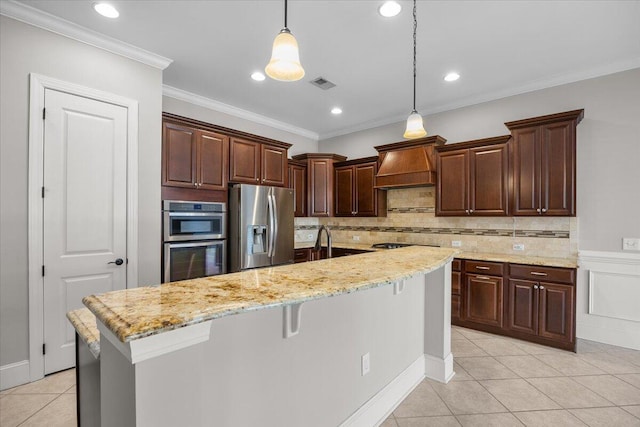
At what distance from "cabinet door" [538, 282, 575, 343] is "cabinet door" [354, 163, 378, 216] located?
8.00ft

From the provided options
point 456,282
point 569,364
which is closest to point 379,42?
point 456,282

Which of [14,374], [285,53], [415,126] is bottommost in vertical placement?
[14,374]

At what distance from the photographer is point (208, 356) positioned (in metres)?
1.08

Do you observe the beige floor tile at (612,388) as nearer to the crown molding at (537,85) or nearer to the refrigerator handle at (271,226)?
the crown molding at (537,85)

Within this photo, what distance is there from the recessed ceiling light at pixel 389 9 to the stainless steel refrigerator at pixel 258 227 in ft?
7.81

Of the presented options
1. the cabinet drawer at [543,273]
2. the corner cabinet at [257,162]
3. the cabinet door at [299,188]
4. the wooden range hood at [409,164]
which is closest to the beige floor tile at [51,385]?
the corner cabinet at [257,162]

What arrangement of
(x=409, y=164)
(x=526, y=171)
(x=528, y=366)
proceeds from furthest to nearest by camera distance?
(x=409, y=164), (x=526, y=171), (x=528, y=366)

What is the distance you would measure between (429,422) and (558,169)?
2894 millimetres

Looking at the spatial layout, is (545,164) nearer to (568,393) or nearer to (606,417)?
(568,393)

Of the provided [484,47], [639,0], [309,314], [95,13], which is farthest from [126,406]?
[639,0]

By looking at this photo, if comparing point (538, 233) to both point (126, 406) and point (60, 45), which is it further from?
point (60, 45)

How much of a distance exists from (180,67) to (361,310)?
10.5 feet

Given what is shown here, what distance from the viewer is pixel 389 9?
2346mm

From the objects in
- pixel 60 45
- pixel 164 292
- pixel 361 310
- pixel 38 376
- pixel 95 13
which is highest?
pixel 95 13
